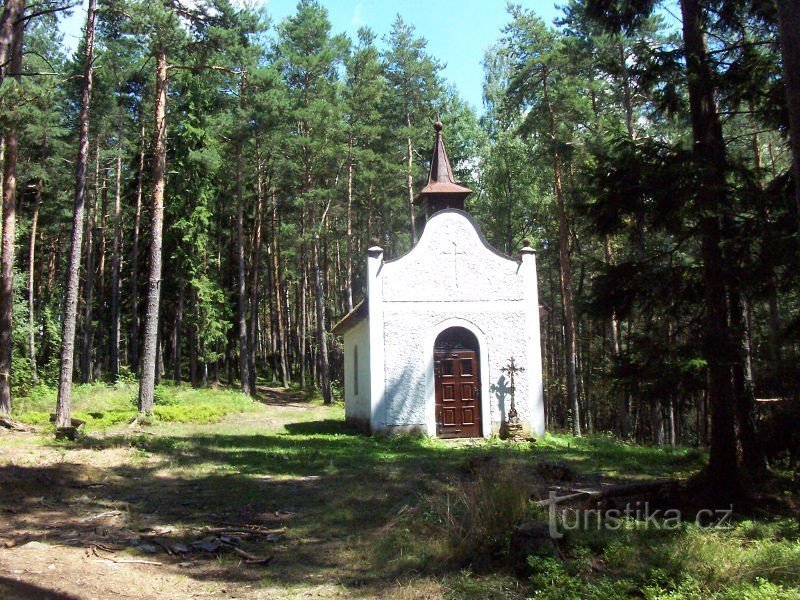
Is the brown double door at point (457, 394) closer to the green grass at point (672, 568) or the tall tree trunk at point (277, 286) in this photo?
the green grass at point (672, 568)

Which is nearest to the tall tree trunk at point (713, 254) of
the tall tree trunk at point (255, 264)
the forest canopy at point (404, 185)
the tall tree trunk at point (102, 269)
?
the forest canopy at point (404, 185)

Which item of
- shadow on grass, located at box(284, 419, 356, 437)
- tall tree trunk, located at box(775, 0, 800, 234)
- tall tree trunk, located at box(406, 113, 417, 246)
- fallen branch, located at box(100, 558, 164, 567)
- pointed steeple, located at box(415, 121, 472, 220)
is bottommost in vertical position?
fallen branch, located at box(100, 558, 164, 567)

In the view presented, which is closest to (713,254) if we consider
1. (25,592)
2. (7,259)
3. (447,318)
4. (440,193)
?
(25,592)

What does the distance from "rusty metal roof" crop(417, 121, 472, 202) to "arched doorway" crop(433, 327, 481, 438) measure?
450 centimetres

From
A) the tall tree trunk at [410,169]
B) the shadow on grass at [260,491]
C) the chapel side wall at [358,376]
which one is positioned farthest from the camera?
the tall tree trunk at [410,169]

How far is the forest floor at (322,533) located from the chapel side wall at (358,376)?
20.1ft

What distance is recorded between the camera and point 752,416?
32.1 ft

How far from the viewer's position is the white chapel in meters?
18.1

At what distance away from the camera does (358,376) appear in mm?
21016

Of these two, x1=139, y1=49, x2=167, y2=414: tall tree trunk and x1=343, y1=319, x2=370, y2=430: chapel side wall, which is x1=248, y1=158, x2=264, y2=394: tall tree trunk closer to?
x1=343, y1=319, x2=370, y2=430: chapel side wall

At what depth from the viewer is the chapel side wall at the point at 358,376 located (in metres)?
19.4

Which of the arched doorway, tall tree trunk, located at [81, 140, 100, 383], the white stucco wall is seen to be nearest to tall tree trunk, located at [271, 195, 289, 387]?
tall tree trunk, located at [81, 140, 100, 383]

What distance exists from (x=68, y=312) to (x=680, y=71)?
13309 millimetres

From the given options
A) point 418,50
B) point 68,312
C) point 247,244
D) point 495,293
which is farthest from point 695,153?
point 247,244
